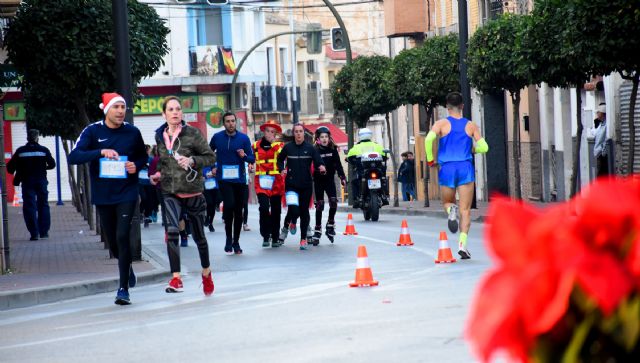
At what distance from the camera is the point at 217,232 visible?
2680 cm

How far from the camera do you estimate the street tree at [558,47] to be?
906 inches

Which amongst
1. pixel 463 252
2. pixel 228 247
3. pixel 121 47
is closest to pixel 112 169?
pixel 463 252

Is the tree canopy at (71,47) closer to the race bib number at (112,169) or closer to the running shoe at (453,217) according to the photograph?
the running shoe at (453,217)

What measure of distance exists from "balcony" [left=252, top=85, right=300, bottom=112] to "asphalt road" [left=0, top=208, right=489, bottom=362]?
171 ft

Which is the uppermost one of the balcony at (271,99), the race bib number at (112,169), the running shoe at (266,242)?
the balcony at (271,99)

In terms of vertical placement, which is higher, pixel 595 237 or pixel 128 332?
pixel 595 237

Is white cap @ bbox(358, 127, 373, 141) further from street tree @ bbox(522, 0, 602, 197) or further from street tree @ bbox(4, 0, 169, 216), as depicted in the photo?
street tree @ bbox(4, 0, 169, 216)

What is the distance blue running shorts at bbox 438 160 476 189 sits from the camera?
16562 mm

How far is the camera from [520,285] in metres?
2.09

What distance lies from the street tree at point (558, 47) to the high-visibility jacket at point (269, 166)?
5.14 m

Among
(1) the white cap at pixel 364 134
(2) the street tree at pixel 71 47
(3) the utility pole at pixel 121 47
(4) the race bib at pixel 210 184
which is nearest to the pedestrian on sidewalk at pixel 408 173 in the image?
(1) the white cap at pixel 364 134

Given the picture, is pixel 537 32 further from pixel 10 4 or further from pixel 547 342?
pixel 547 342

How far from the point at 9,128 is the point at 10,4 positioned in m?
40.6

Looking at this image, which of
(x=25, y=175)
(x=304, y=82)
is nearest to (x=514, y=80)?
(x=25, y=175)
